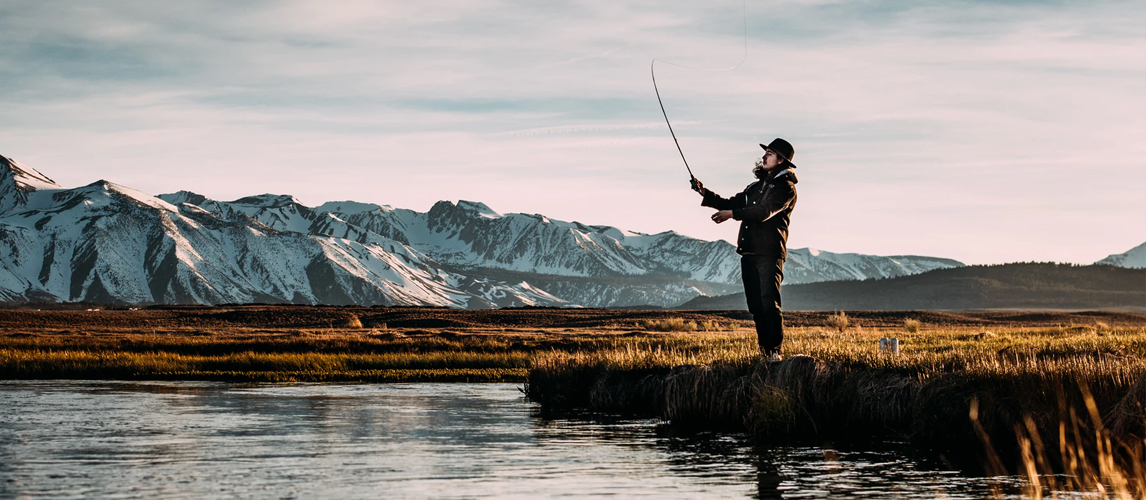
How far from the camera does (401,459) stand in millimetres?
14883

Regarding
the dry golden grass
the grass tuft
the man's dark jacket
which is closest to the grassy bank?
the man's dark jacket

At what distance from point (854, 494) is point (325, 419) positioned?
1205cm

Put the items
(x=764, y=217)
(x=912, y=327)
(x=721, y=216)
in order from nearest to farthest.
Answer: (x=721, y=216) → (x=764, y=217) → (x=912, y=327)

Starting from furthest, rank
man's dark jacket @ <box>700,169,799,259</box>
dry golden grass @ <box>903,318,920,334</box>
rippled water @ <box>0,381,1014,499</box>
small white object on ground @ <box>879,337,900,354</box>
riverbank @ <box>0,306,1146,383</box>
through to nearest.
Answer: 1. dry golden grass @ <box>903,318,920,334</box>
2. riverbank @ <box>0,306,1146,383</box>
3. small white object on ground @ <box>879,337,900,354</box>
4. man's dark jacket @ <box>700,169,799,259</box>
5. rippled water @ <box>0,381,1014,499</box>

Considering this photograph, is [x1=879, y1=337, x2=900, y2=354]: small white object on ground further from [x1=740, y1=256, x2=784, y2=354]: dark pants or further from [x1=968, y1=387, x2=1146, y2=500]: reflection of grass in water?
[x1=968, y1=387, x2=1146, y2=500]: reflection of grass in water

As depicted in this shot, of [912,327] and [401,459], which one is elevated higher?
[912,327]

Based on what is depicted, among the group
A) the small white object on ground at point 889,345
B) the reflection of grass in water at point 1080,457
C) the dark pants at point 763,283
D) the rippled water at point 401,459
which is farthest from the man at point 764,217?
the small white object on ground at point 889,345

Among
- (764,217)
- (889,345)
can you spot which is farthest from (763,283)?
(889,345)

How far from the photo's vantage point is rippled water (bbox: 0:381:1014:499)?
1236cm

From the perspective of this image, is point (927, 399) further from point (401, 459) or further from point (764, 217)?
point (401, 459)

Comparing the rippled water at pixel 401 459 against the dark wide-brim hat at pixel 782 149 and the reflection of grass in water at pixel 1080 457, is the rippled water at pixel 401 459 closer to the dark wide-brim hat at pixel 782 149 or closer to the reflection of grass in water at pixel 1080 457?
the reflection of grass in water at pixel 1080 457

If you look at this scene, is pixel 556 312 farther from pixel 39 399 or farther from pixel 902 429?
pixel 902 429

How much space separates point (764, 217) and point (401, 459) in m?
7.02

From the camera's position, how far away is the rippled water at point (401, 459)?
12359 mm
